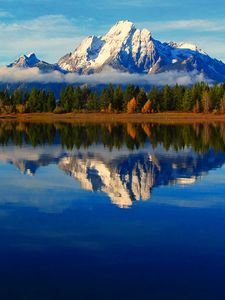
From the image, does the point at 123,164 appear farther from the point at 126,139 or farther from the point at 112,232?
the point at 126,139

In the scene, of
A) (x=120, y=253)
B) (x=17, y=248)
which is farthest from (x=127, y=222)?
(x=17, y=248)

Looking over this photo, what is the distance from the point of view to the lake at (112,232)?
18.0 metres

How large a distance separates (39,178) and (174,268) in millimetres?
24307

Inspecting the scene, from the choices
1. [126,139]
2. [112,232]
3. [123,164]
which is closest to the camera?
[112,232]

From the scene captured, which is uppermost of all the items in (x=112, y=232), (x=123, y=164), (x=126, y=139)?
(x=112, y=232)

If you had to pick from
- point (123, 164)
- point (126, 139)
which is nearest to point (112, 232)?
point (123, 164)

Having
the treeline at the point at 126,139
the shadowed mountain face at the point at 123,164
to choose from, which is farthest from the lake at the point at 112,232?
the treeline at the point at 126,139

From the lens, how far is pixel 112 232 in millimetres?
24906

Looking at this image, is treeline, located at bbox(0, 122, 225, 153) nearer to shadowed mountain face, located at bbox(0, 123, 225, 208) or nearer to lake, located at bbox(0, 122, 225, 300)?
shadowed mountain face, located at bbox(0, 123, 225, 208)

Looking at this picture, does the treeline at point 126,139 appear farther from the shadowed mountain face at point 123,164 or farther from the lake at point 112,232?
the lake at point 112,232

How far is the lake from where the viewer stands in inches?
711

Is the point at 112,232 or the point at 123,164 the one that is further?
the point at 123,164

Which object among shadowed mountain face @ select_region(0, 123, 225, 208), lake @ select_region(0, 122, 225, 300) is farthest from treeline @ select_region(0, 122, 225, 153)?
lake @ select_region(0, 122, 225, 300)

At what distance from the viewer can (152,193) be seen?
35312 mm
